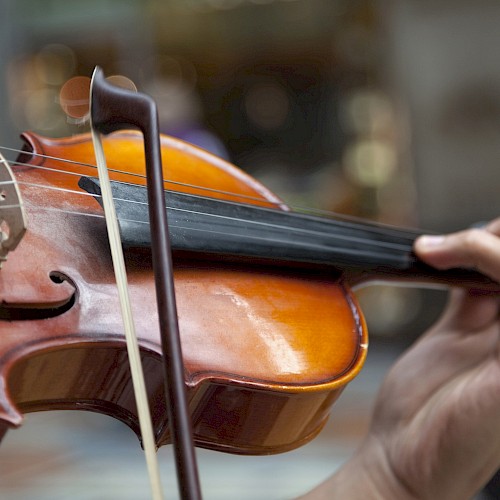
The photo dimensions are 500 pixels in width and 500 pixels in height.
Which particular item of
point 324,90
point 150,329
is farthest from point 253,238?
point 324,90

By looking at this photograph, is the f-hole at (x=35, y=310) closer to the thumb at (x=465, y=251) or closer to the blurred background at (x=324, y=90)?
the thumb at (x=465, y=251)

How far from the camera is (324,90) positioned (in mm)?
2625

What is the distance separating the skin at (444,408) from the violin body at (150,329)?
0.15 m

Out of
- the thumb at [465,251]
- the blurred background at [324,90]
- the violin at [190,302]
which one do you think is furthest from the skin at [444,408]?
the blurred background at [324,90]

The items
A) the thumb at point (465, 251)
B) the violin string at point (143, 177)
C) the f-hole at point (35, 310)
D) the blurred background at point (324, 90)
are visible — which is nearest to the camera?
the f-hole at point (35, 310)

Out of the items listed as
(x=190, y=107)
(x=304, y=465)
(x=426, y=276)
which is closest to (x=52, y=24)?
(x=190, y=107)

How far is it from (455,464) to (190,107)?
2051 millimetres

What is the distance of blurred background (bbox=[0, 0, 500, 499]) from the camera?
8.19ft

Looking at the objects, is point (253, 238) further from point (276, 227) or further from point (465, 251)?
point (465, 251)

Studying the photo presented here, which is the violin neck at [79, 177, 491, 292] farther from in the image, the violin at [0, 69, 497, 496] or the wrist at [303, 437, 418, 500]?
the wrist at [303, 437, 418, 500]

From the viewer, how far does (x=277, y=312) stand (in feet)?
1.95

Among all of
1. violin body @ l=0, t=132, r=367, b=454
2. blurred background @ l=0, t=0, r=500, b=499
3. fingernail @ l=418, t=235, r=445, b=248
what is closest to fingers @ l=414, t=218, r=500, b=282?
fingernail @ l=418, t=235, r=445, b=248

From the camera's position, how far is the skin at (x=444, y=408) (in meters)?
0.70

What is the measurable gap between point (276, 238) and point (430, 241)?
17cm
